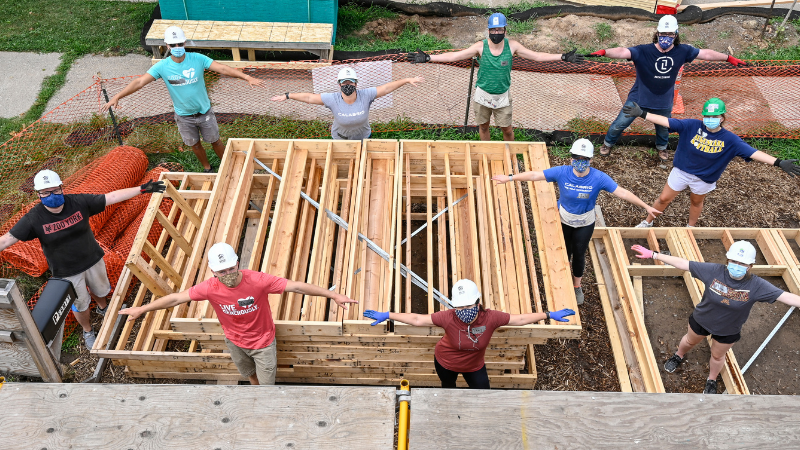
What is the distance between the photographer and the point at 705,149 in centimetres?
651

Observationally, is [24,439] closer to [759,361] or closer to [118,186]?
[118,186]

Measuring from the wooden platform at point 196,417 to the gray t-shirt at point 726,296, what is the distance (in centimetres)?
390

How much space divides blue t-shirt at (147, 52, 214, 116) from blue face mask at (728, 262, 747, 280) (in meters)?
6.57

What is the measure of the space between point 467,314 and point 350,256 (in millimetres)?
1572

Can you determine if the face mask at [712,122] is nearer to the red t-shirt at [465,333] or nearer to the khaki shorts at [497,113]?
the khaki shorts at [497,113]

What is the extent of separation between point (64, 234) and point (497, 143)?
500 cm

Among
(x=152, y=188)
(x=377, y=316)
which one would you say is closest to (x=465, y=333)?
(x=377, y=316)

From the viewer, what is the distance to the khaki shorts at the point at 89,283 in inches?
235

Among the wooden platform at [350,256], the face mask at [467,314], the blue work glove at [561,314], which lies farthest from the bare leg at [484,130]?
the face mask at [467,314]

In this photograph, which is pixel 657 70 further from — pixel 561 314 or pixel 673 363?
pixel 561 314

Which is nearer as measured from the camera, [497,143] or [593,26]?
[497,143]

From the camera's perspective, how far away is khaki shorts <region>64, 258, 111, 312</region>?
19.6ft

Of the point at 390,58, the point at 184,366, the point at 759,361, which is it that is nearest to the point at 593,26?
the point at 390,58

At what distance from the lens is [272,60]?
37.5ft
